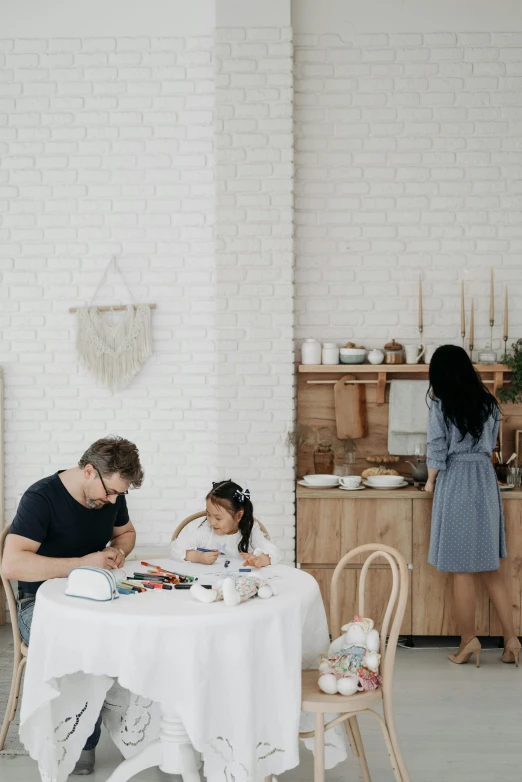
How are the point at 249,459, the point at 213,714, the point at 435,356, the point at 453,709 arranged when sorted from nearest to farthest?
the point at 213,714
the point at 453,709
the point at 435,356
the point at 249,459

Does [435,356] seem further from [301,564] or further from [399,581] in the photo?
[399,581]

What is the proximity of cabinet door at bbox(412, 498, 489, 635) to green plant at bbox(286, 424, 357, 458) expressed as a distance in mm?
577

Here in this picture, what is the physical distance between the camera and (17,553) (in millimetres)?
2795

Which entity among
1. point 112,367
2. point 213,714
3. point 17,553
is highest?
point 112,367

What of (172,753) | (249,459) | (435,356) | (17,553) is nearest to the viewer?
(172,753)

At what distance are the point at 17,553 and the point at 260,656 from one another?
2.99 feet

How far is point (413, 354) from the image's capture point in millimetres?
4703

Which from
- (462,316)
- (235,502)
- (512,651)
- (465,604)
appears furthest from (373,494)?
(235,502)

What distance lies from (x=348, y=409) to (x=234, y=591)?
236 cm

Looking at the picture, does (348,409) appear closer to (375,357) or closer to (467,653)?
(375,357)

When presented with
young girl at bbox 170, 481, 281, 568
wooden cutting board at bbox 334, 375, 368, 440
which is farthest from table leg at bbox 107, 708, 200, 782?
wooden cutting board at bbox 334, 375, 368, 440

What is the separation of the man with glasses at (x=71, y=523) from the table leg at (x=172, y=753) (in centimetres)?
39

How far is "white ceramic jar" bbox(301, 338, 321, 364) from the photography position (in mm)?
4719

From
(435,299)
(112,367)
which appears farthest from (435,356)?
(112,367)
